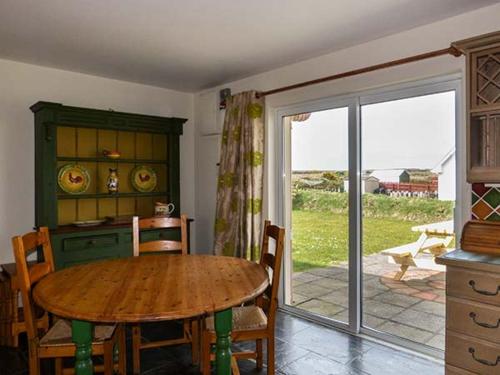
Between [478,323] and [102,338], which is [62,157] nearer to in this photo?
[102,338]

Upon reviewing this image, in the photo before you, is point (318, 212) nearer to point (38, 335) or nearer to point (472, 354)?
point (472, 354)

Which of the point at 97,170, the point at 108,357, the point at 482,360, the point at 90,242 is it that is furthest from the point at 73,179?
the point at 482,360

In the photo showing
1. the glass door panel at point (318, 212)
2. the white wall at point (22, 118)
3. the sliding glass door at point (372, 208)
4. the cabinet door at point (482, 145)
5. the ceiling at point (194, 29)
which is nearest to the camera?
the cabinet door at point (482, 145)

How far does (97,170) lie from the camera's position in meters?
3.86

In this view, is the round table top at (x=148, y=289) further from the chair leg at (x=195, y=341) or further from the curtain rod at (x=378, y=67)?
the curtain rod at (x=378, y=67)

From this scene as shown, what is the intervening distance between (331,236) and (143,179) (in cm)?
207

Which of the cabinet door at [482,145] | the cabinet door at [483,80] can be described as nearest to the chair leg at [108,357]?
the cabinet door at [482,145]

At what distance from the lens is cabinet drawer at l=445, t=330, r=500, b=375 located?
186 cm

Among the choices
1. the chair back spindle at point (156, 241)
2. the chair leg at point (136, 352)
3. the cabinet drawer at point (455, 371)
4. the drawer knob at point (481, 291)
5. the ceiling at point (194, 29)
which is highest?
the ceiling at point (194, 29)

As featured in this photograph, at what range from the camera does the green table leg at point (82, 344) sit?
5.40ft

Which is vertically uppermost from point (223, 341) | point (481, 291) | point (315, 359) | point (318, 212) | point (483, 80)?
point (483, 80)

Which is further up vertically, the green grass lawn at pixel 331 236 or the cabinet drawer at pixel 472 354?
the green grass lawn at pixel 331 236

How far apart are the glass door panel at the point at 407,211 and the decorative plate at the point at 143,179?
2245 mm

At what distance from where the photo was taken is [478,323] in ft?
6.25
